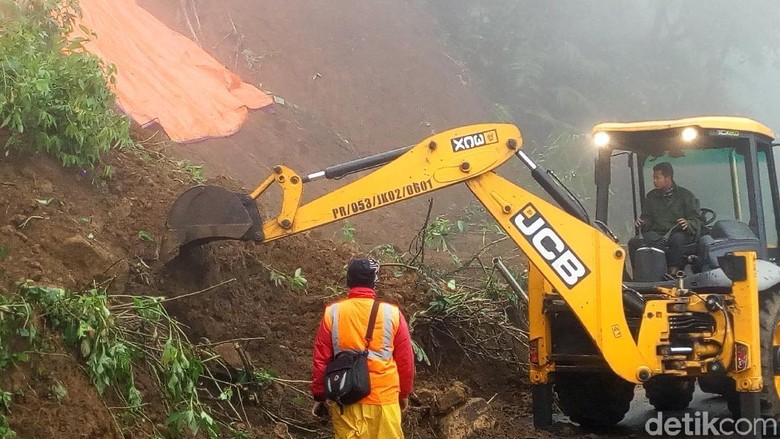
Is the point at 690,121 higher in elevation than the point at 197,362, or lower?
higher

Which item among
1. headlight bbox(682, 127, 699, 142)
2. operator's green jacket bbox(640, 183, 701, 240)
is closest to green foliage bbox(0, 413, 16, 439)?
operator's green jacket bbox(640, 183, 701, 240)

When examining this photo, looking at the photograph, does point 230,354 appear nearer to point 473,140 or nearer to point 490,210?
point 490,210

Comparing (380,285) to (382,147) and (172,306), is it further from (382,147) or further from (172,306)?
(382,147)

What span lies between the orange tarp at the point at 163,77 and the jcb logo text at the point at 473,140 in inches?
246

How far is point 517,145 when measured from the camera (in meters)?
6.25

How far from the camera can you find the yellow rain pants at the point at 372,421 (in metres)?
4.87

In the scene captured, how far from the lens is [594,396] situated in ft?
25.5

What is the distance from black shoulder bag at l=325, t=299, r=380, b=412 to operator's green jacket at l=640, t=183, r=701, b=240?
374 centimetres

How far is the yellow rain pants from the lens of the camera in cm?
487

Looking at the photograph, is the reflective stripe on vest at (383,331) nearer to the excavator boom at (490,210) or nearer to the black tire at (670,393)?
the excavator boom at (490,210)

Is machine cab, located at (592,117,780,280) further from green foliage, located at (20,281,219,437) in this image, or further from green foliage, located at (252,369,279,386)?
green foliage, located at (20,281,219,437)

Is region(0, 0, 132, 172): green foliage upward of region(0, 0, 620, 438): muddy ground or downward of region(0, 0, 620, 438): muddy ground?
upward

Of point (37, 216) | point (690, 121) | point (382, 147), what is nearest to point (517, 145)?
point (690, 121)

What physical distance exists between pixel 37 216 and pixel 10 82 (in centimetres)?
105
